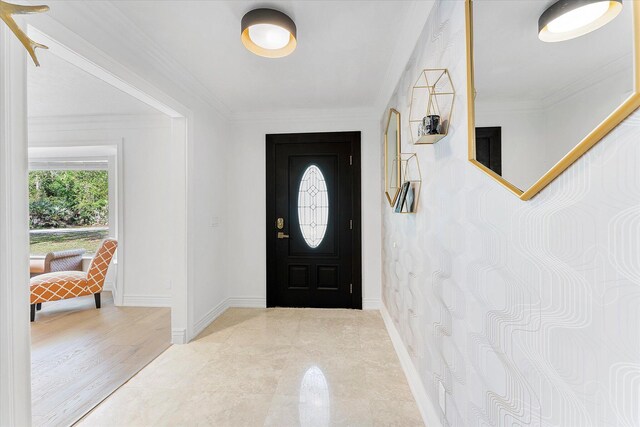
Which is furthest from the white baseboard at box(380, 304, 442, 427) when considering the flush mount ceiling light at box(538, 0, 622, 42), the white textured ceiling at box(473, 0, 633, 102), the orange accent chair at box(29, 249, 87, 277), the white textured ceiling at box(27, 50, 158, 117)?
the orange accent chair at box(29, 249, 87, 277)

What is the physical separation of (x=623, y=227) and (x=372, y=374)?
6.59 ft

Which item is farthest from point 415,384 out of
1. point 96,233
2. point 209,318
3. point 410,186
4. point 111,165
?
point 96,233

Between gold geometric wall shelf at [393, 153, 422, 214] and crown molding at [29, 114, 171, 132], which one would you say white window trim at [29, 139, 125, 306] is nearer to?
crown molding at [29, 114, 171, 132]

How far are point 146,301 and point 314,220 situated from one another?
2.43 metres

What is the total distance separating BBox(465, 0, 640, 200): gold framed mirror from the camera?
56 cm

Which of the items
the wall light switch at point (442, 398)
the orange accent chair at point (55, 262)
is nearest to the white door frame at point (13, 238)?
the wall light switch at point (442, 398)

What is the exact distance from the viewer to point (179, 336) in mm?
2723

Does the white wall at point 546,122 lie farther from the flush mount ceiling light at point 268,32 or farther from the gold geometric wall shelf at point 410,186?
the flush mount ceiling light at point 268,32

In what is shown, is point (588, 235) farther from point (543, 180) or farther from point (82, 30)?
point (82, 30)

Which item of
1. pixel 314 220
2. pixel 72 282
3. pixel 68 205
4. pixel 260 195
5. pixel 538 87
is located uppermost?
pixel 538 87

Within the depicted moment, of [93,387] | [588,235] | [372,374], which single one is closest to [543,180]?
[588,235]

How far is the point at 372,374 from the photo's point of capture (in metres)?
2.19

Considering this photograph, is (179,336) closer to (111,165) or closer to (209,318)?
(209,318)

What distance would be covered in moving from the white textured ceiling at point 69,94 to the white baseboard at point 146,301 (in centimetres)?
237
